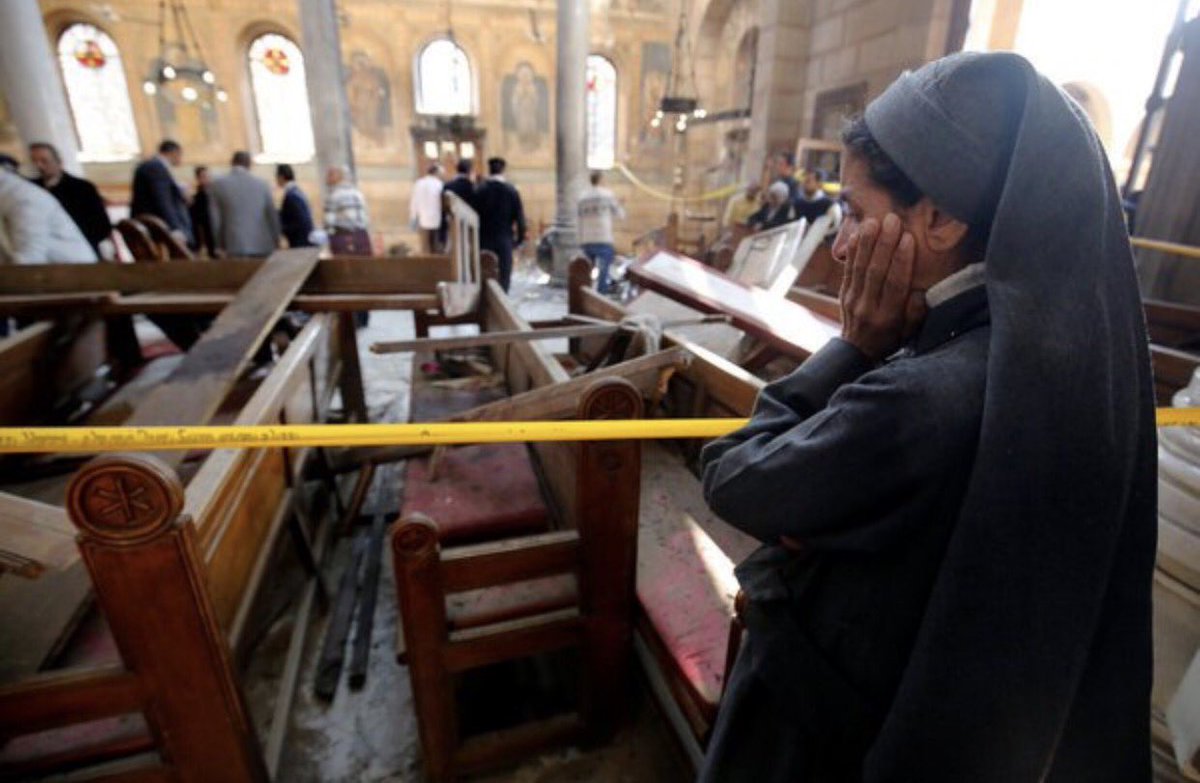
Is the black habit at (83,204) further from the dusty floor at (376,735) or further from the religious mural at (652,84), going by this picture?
the religious mural at (652,84)

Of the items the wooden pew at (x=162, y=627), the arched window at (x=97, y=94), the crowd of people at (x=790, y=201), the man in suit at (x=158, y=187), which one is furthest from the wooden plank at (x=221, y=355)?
the arched window at (x=97, y=94)

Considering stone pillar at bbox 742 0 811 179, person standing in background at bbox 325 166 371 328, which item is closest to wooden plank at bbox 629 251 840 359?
person standing in background at bbox 325 166 371 328

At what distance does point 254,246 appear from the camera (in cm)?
598

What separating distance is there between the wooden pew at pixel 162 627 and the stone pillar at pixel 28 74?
26.9 feet

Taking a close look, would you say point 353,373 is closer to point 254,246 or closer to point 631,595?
point 254,246

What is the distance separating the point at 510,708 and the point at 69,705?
155cm

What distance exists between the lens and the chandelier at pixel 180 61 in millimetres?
14578

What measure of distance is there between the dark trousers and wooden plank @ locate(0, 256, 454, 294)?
2900mm

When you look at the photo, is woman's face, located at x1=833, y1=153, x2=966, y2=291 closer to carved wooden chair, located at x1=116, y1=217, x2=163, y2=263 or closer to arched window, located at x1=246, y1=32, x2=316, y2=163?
carved wooden chair, located at x1=116, y1=217, x2=163, y2=263

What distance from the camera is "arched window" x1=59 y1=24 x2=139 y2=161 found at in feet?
49.3

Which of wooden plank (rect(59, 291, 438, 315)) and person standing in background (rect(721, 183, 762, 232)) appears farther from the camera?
person standing in background (rect(721, 183, 762, 232))

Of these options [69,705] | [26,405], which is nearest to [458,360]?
[26,405]

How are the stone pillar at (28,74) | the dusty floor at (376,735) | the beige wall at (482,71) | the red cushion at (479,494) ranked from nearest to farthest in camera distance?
the dusty floor at (376,735), the red cushion at (479,494), the stone pillar at (28,74), the beige wall at (482,71)

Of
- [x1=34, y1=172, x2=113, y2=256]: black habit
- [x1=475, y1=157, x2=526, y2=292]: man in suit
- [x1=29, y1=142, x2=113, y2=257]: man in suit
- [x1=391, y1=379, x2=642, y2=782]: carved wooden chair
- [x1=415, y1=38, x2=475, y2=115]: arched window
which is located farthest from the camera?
[x1=415, y1=38, x2=475, y2=115]: arched window
